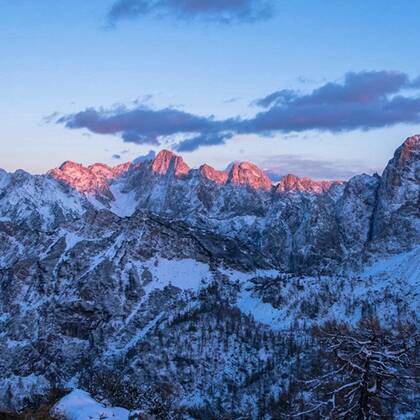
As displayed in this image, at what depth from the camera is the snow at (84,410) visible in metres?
39.6

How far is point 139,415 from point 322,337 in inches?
683

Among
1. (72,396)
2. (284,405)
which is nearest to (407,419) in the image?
(284,405)

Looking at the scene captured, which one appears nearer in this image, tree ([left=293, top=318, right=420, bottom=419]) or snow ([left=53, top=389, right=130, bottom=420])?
tree ([left=293, top=318, right=420, bottom=419])

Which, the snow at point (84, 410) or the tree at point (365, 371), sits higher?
the tree at point (365, 371)

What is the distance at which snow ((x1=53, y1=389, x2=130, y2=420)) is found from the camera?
39625mm

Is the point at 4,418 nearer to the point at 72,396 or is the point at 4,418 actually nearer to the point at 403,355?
the point at 72,396

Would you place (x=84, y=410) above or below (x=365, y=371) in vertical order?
below

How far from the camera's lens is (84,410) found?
40.4 m

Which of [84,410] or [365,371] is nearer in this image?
[365,371]

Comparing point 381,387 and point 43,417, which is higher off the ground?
point 381,387

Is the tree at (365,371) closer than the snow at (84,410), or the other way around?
the tree at (365,371)

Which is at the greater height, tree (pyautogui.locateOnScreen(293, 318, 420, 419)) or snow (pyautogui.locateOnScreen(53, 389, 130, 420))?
tree (pyautogui.locateOnScreen(293, 318, 420, 419))

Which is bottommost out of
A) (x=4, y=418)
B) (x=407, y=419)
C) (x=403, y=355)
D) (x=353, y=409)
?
(x=407, y=419)

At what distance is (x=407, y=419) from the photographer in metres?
121
